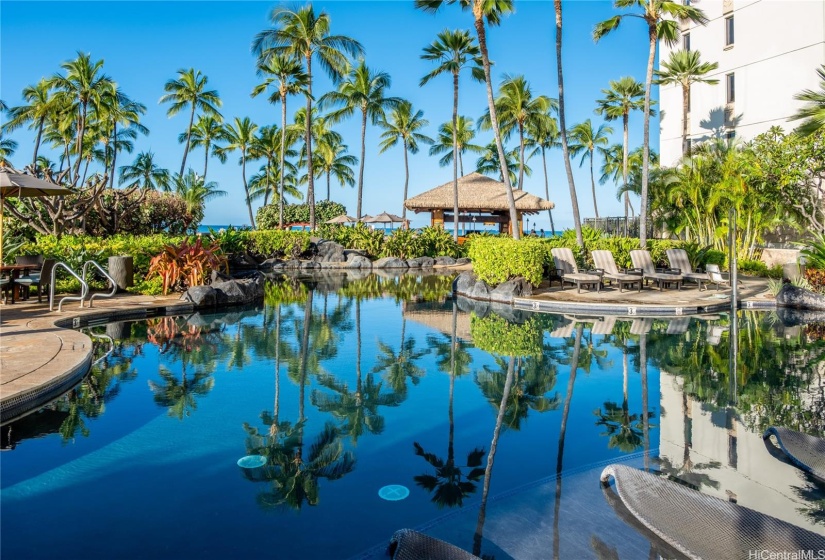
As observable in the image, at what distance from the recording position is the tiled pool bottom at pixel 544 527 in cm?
309

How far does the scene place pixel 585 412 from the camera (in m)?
5.69

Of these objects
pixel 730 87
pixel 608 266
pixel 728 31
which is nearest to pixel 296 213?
pixel 730 87

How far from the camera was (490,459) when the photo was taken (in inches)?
177

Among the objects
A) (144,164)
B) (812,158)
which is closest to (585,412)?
(812,158)

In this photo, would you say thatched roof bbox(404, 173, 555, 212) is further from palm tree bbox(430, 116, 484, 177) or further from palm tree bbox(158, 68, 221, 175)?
palm tree bbox(158, 68, 221, 175)

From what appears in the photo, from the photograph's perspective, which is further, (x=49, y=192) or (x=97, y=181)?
(x=97, y=181)

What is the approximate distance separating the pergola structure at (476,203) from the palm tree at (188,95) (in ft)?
52.6

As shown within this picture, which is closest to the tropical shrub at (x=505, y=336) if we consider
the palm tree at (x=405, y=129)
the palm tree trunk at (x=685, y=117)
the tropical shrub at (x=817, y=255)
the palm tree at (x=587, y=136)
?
the tropical shrub at (x=817, y=255)

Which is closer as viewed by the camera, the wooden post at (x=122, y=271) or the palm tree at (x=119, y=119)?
the wooden post at (x=122, y=271)

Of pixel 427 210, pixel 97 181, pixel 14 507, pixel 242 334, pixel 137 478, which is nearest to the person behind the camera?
pixel 14 507

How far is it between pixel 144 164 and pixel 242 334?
40755 mm

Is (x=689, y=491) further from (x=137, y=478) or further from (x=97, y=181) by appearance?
(x=97, y=181)

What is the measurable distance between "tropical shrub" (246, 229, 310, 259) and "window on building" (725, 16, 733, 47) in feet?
68.3

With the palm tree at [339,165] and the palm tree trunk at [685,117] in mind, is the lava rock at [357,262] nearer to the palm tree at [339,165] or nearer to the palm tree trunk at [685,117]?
the palm tree trunk at [685,117]
